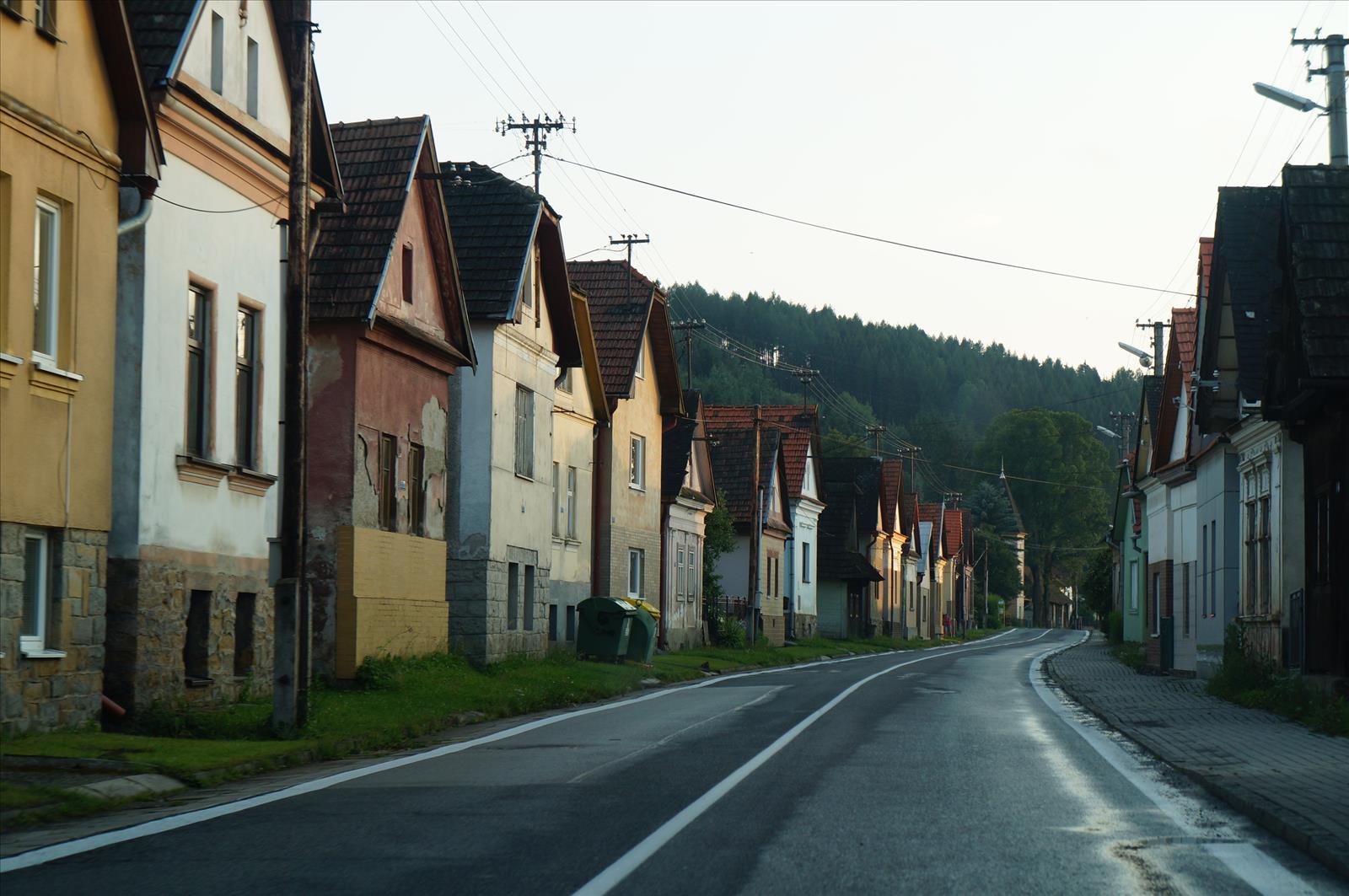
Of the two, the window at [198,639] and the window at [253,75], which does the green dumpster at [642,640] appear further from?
the window at [253,75]

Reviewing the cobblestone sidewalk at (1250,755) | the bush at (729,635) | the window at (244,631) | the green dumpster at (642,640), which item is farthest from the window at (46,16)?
the bush at (729,635)

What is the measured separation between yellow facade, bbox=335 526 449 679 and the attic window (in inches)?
147

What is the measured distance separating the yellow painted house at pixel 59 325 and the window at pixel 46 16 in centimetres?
2

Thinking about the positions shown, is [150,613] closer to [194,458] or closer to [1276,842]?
[194,458]

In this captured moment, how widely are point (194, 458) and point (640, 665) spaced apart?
17294mm

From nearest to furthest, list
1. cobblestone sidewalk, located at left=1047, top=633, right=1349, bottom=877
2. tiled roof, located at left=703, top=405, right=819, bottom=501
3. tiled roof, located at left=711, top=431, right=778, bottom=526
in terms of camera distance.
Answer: cobblestone sidewalk, located at left=1047, top=633, right=1349, bottom=877 < tiled roof, located at left=711, top=431, right=778, bottom=526 < tiled roof, located at left=703, top=405, right=819, bottom=501

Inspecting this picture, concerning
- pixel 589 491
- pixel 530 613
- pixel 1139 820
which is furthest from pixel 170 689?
pixel 589 491

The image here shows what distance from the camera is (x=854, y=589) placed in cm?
7719

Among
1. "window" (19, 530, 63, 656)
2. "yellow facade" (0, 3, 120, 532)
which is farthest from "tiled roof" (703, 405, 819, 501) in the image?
"window" (19, 530, 63, 656)

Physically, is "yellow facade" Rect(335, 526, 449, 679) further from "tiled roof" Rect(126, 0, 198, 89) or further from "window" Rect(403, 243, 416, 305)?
"tiled roof" Rect(126, 0, 198, 89)

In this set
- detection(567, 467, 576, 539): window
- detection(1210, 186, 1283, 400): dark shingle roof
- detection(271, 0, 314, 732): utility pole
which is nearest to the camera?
detection(271, 0, 314, 732): utility pole

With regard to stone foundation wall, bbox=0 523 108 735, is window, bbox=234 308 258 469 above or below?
above

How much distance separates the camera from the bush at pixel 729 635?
2004 inches

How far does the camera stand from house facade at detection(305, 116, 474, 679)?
23.3m
